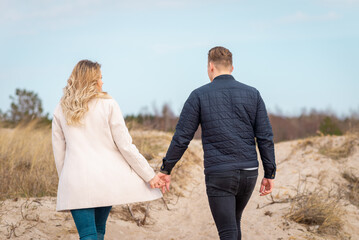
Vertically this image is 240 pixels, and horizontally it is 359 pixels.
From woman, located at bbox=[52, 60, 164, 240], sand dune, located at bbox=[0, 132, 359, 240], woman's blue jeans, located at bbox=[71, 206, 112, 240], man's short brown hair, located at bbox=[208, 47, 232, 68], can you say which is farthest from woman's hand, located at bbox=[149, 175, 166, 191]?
sand dune, located at bbox=[0, 132, 359, 240]

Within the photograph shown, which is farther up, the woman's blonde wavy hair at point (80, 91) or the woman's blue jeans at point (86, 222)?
the woman's blonde wavy hair at point (80, 91)

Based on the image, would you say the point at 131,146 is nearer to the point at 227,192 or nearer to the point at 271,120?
the point at 227,192

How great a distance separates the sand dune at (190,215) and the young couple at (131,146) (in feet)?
7.44

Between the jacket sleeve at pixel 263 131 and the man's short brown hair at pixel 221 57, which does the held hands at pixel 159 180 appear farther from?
the man's short brown hair at pixel 221 57

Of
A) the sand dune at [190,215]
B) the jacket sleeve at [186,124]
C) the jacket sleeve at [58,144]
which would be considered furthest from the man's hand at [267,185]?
the sand dune at [190,215]

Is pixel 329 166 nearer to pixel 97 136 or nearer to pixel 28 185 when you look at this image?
pixel 28 185

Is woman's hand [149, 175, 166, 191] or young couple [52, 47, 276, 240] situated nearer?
young couple [52, 47, 276, 240]

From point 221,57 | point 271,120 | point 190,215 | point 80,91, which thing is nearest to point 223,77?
point 221,57

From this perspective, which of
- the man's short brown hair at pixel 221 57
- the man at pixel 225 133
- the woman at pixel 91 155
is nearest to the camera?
the woman at pixel 91 155

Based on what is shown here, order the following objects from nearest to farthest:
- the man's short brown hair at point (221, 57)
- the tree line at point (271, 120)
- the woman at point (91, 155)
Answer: the woman at point (91, 155) < the man's short brown hair at point (221, 57) < the tree line at point (271, 120)

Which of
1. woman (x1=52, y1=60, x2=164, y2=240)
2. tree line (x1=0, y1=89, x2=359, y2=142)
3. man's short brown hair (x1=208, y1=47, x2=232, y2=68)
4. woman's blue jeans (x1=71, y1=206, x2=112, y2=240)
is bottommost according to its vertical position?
tree line (x1=0, y1=89, x2=359, y2=142)

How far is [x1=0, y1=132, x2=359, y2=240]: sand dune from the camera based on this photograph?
5.52 m

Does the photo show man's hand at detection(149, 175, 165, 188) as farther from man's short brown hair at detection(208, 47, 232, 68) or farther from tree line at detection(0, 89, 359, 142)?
tree line at detection(0, 89, 359, 142)

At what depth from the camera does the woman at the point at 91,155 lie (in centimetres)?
327
